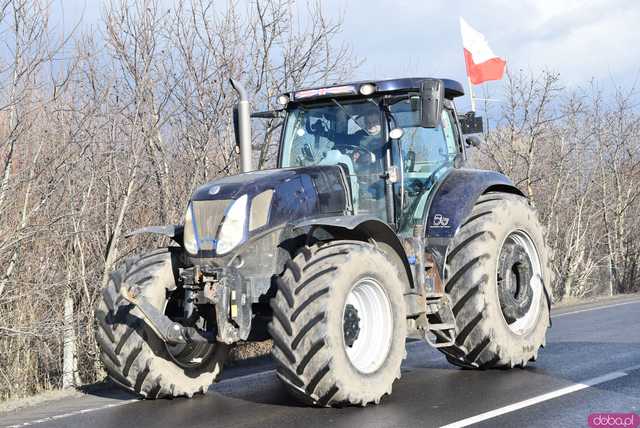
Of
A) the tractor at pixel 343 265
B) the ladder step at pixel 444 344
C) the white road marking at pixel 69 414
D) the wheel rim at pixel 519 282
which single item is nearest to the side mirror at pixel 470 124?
the tractor at pixel 343 265

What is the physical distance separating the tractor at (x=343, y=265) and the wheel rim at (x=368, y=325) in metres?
0.01

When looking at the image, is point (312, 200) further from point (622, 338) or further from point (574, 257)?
point (574, 257)

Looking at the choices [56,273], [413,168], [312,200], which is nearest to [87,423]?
[312,200]

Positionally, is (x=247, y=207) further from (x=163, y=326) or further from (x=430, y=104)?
(x=430, y=104)

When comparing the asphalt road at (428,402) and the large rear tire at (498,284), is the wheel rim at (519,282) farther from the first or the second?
the asphalt road at (428,402)

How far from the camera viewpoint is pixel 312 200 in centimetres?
756

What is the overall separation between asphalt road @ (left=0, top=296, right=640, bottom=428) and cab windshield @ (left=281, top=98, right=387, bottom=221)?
1.72 m

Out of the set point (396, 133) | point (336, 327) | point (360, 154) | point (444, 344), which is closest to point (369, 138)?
point (360, 154)

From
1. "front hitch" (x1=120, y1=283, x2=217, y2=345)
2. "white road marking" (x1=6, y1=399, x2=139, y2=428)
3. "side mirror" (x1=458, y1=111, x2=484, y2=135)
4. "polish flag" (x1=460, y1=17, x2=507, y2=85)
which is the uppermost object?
"polish flag" (x1=460, y1=17, x2=507, y2=85)

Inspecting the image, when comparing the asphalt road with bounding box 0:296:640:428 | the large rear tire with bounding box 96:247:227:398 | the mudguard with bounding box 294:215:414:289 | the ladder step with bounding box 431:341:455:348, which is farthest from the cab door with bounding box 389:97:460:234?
the large rear tire with bounding box 96:247:227:398

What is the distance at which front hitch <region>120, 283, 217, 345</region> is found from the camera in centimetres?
702

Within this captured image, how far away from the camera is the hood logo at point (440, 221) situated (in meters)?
8.26

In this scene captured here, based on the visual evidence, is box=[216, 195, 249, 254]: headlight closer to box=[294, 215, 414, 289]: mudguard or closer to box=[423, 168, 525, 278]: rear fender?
box=[294, 215, 414, 289]: mudguard

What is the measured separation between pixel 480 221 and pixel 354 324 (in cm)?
199
